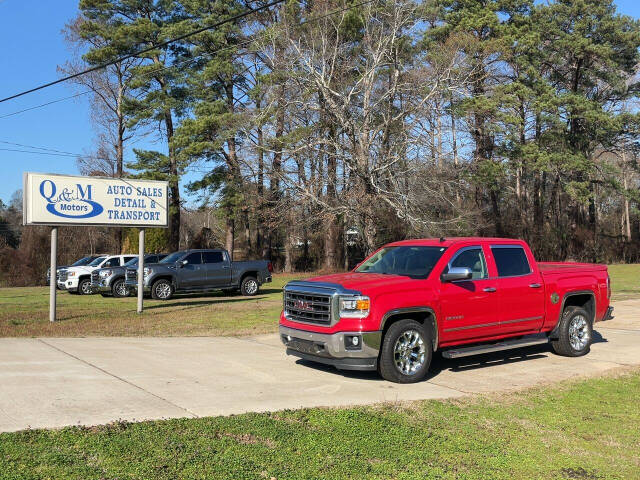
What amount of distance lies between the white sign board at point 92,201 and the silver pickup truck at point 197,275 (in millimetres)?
5834

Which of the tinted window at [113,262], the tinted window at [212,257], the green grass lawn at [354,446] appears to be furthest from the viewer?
the tinted window at [113,262]

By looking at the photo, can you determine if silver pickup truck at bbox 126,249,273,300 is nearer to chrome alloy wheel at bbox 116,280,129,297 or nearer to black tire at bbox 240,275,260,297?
black tire at bbox 240,275,260,297

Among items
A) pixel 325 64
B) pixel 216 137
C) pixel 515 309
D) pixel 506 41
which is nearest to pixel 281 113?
pixel 325 64

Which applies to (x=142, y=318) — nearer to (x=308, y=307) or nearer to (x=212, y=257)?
(x=212, y=257)

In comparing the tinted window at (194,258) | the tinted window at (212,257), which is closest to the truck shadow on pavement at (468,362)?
the tinted window at (194,258)

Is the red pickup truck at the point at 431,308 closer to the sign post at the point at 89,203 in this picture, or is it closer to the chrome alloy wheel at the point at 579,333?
the chrome alloy wheel at the point at 579,333

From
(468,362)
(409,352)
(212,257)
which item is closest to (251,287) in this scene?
(212,257)

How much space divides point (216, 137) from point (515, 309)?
31.8m

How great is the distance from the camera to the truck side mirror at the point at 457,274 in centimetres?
845

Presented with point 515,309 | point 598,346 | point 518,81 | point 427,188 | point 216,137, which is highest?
point 518,81

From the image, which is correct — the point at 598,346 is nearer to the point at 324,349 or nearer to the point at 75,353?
the point at 324,349

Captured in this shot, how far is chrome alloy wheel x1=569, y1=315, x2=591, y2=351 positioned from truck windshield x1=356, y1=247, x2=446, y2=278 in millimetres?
2952

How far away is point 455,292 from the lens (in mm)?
8789

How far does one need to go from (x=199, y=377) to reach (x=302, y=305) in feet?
5.57
